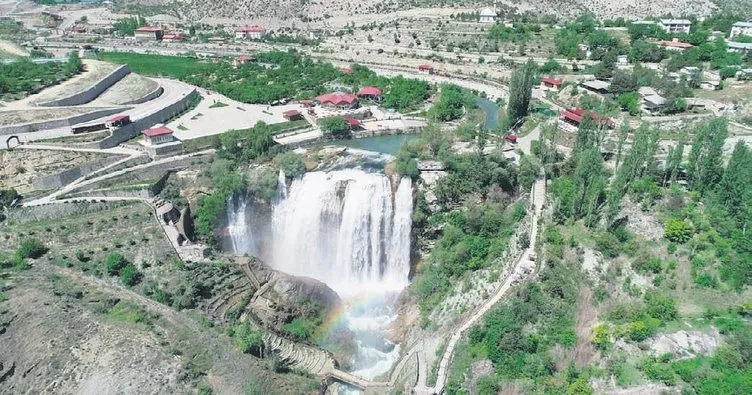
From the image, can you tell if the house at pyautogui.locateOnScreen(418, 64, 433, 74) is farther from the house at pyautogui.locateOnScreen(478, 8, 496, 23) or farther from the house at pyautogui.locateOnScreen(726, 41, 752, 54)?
the house at pyautogui.locateOnScreen(726, 41, 752, 54)

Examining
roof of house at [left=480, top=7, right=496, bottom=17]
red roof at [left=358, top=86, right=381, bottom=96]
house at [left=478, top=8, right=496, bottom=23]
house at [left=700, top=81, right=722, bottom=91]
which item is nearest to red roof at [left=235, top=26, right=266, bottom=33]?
house at [left=478, top=8, right=496, bottom=23]

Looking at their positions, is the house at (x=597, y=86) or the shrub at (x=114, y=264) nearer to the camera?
the shrub at (x=114, y=264)

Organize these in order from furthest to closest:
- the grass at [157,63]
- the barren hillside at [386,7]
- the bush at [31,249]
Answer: the barren hillside at [386,7], the grass at [157,63], the bush at [31,249]

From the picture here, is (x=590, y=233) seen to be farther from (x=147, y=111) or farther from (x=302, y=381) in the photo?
(x=147, y=111)

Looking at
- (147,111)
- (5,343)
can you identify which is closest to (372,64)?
(147,111)

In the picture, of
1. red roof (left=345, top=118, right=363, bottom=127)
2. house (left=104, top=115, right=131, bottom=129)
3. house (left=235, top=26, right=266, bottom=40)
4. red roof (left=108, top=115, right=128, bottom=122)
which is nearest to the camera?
house (left=104, top=115, right=131, bottom=129)

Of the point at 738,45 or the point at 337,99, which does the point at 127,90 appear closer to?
the point at 337,99

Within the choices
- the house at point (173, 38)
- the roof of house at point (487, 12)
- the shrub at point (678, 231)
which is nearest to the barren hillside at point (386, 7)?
the roof of house at point (487, 12)

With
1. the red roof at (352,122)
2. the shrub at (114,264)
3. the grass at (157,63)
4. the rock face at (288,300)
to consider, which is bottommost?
the rock face at (288,300)

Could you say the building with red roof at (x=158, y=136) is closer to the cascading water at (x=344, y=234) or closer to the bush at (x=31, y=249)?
the cascading water at (x=344, y=234)
